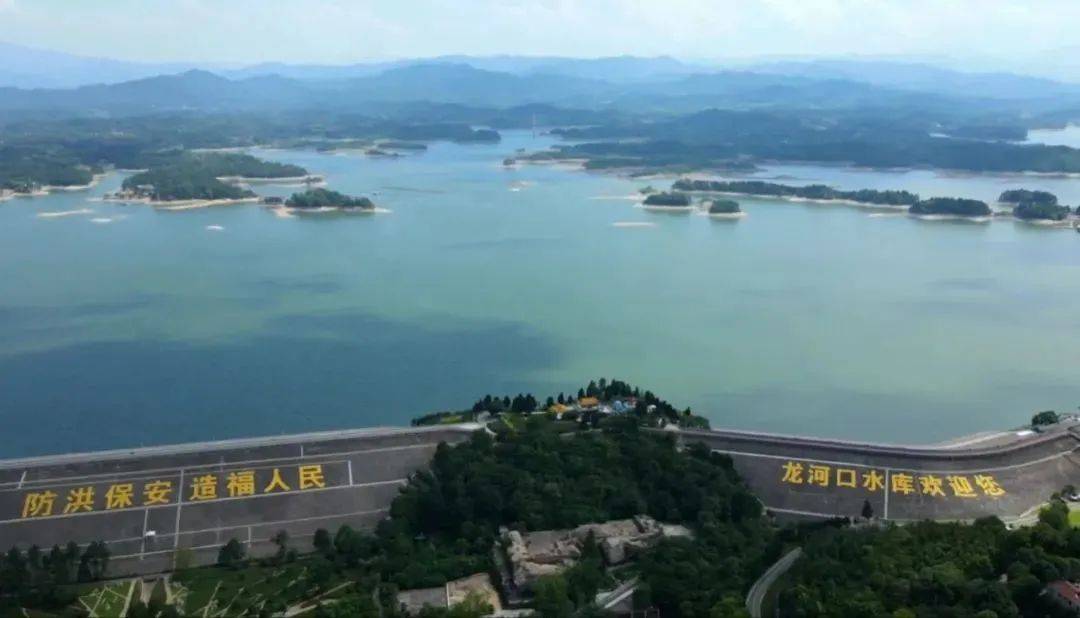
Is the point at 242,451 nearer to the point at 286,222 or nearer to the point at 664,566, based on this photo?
the point at 664,566

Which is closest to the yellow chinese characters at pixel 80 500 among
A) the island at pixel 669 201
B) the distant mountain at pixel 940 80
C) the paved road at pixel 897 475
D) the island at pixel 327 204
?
the paved road at pixel 897 475

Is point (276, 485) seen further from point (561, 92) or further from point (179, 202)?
point (561, 92)

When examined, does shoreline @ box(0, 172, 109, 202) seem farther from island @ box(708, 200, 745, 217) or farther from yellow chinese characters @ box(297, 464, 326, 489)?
yellow chinese characters @ box(297, 464, 326, 489)

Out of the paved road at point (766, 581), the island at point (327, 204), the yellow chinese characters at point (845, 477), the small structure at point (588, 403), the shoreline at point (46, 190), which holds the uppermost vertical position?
the yellow chinese characters at point (845, 477)

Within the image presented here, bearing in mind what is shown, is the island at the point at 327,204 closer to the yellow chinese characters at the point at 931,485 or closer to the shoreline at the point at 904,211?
the shoreline at the point at 904,211

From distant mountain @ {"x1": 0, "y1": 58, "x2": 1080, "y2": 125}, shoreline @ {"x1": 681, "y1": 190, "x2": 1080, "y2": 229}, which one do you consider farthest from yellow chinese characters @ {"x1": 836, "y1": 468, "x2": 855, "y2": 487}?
distant mountain @ {"x1": 0, "y1": 58, "x2": 1080, "y2": 125}

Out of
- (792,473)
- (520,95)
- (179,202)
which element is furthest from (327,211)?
(520,95)
